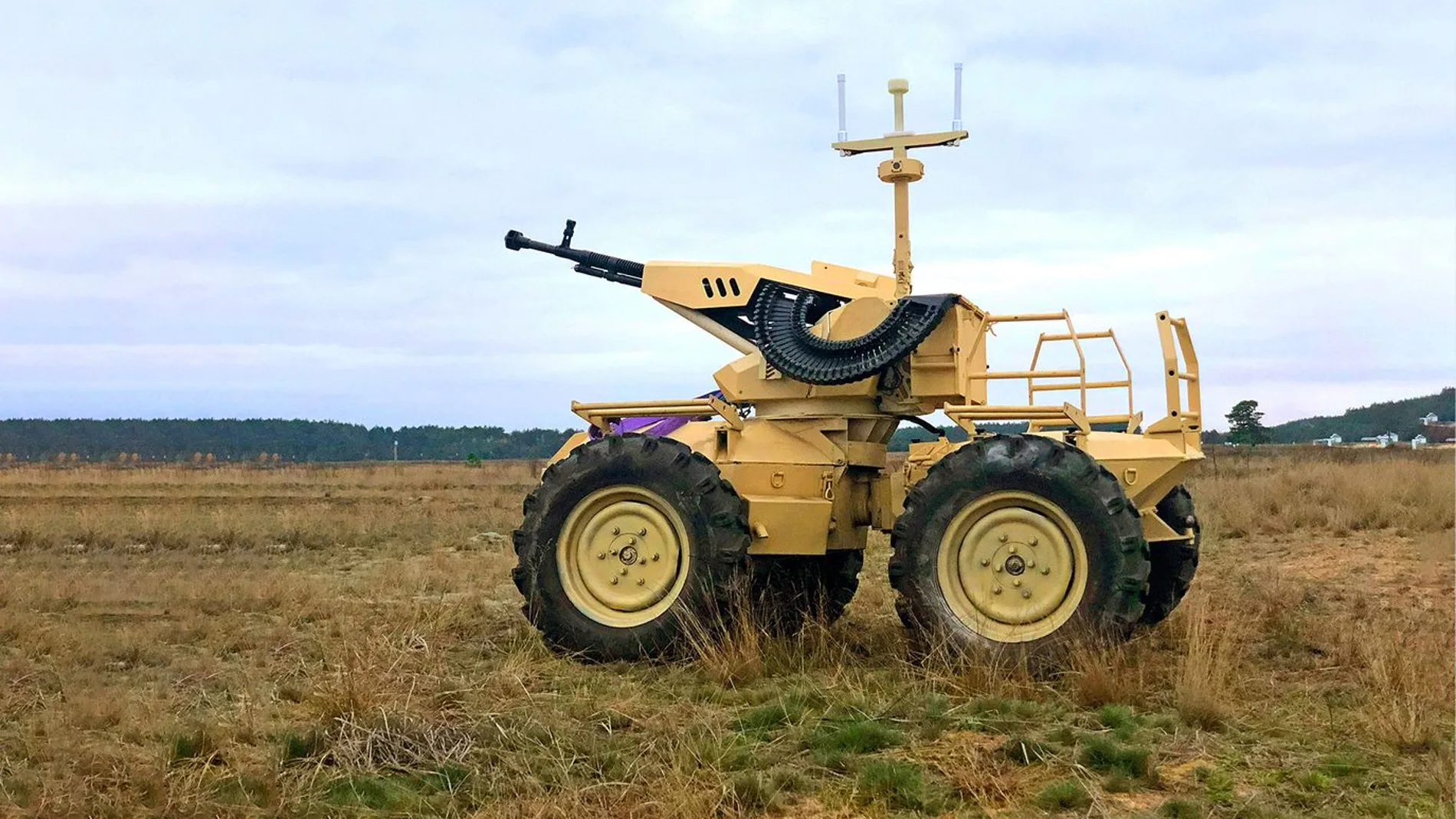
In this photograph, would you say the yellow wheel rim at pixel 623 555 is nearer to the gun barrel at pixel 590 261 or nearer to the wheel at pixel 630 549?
the wheel at pixel 630 549

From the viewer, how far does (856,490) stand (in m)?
9.52

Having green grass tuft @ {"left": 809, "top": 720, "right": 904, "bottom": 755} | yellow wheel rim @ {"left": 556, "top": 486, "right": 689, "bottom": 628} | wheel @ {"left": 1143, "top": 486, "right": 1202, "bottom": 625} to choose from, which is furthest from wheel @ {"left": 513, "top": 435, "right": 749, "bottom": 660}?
wheel @ {"left": 1143, "top": 486, "right": 1202, "bottom": 625}

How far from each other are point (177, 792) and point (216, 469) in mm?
43080

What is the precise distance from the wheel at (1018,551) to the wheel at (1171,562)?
204 cm

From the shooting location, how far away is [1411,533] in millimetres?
16656

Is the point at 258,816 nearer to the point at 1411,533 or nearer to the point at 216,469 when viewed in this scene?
the point at 1411,533

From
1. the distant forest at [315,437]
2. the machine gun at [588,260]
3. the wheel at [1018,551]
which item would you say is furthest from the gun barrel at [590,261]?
the distant forest at [315,437]

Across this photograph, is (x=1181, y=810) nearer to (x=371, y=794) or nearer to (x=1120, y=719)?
(x=1120, y=719)

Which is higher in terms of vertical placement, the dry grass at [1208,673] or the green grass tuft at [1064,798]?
the dry grass at [1208,673]

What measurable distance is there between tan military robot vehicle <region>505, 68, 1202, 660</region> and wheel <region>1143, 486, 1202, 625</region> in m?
0.02

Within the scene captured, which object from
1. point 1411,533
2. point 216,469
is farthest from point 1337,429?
point 1411,533

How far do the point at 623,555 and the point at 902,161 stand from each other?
12.3 feet

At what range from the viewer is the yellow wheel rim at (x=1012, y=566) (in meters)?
7.96

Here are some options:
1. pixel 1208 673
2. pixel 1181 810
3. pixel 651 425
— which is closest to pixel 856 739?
pixel 1181 810
